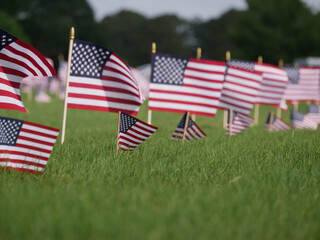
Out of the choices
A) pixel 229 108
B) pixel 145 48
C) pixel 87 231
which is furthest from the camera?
pixel 145 48

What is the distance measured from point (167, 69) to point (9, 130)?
5.36 m

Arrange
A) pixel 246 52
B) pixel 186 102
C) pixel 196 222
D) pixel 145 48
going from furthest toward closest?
pixel 145 48
pixel 246 52
pixel 186 102
pixel 196 222

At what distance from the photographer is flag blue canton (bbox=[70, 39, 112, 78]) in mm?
8648

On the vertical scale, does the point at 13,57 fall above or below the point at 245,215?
above

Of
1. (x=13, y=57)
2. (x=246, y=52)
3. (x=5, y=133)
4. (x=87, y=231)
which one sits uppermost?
(x=246, y=52)

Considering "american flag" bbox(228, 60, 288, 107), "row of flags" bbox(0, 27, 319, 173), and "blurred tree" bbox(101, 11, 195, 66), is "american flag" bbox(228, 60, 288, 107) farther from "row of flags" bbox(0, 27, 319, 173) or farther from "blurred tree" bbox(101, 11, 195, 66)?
"blurred tree" bbox(101, 11, 195, 66)

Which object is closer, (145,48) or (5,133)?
(5,133)

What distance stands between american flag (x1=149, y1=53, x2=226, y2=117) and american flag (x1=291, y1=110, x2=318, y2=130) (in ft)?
19.3

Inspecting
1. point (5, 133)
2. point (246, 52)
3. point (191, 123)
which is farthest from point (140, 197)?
point (246, 52)

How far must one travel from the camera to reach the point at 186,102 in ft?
35.7

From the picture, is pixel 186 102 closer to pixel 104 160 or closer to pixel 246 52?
pixel 104 160

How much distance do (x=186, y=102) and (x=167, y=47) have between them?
7665 cm

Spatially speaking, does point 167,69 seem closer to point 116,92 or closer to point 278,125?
point 116,92

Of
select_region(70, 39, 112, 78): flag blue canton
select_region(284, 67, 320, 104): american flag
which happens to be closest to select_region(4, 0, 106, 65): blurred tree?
select_region(284, 67, 320, 104): american flag
